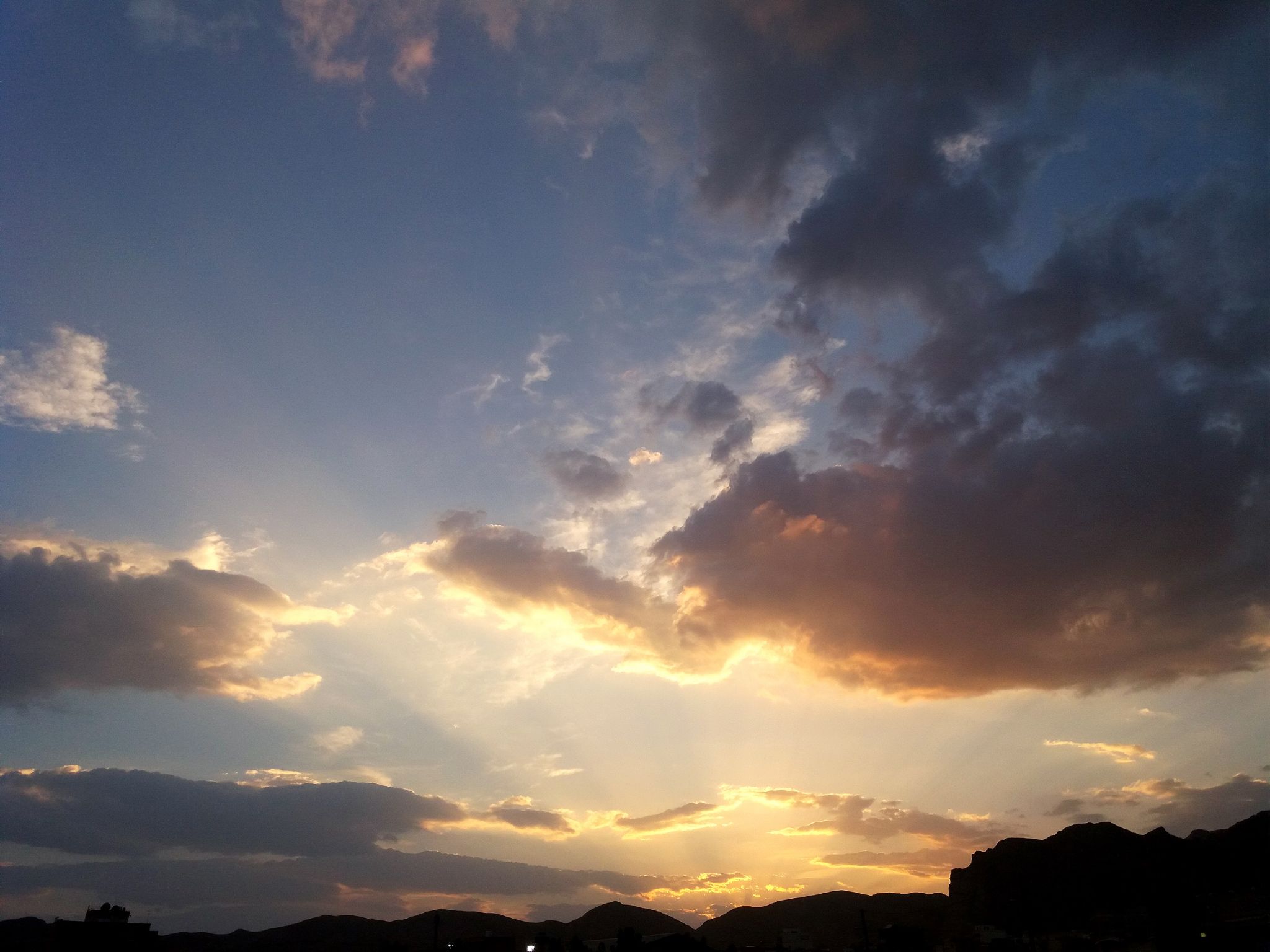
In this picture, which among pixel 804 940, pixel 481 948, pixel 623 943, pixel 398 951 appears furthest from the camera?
pixel 804 940

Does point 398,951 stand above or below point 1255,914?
below

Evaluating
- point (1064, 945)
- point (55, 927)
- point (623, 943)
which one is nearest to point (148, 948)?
point (55, 927)

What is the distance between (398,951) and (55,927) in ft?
152

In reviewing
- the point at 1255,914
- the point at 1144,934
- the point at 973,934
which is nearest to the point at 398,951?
the point at 973,934

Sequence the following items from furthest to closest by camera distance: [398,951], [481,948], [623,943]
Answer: [398,951]
[481,948]
[623,943]

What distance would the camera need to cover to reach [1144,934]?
125m

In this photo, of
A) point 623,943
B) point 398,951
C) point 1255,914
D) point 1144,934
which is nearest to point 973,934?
point 1144,934

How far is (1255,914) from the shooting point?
370 ft

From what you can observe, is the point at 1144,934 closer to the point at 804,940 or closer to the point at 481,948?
the point at 804,940

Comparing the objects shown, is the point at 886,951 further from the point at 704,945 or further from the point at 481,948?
the point at 481,948

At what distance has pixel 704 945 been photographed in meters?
104

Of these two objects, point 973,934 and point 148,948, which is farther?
point 973,934

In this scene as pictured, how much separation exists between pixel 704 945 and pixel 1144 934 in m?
75.8

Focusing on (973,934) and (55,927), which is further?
(973,934)
